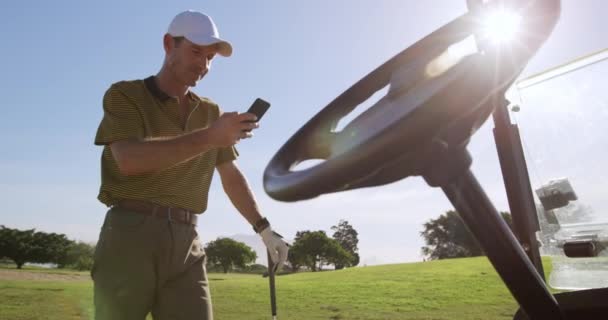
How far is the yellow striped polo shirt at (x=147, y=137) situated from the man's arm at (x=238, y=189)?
10.7 inches

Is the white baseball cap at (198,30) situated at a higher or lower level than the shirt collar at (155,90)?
higher

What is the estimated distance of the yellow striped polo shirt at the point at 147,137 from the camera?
236 centimetres

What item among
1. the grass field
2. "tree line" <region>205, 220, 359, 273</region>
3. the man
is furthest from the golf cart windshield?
"tree line" <region>205, 220, 359, 273</region>

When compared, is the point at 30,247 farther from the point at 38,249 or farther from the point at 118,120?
the point at 118,120

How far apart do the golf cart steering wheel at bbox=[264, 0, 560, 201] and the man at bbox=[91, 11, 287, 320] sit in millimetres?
1309

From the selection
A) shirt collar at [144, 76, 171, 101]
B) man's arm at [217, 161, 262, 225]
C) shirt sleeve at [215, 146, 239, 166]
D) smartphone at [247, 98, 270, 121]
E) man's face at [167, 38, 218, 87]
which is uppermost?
man's face at [167, 38, 218, 87]

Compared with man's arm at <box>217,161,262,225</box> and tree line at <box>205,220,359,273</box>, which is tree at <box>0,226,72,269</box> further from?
man's arm at <box>217,161,262,225</box>

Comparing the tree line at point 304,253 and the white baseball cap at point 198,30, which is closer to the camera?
the white baseball cap at point 198,30

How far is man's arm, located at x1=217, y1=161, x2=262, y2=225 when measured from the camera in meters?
3.07

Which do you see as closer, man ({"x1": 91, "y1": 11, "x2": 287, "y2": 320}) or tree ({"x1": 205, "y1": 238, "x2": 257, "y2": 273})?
man ({"x1": 91, "y1": 11, "x2": 287, "y2": 320})

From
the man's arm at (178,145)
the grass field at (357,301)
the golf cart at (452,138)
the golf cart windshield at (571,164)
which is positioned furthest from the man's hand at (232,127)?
the grass field at (357,301)

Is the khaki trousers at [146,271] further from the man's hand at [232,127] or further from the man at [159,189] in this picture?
the man's hand at [232,127]

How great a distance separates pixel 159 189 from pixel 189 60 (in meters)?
0.73

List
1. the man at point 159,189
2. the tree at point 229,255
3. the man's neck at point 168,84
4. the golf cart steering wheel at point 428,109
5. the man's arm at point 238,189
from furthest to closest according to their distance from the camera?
1. the tree at point 229,255
2. the man's arm at point 238,189
3. the man's neck at point 168,84
4. the man at point 159,189
5. the golf cart steering wheel at point 428,109
